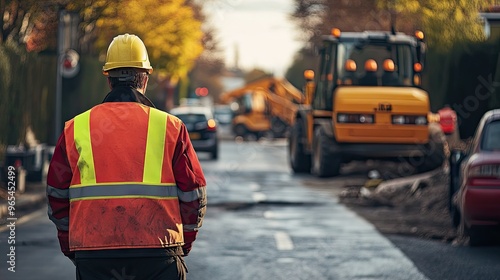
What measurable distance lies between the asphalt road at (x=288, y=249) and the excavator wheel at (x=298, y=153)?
646 cm

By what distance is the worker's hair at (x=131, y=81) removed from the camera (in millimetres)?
5023

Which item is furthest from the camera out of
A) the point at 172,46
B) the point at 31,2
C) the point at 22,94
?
the point at 172,46

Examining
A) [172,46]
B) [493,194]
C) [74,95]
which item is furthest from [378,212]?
[172,46]

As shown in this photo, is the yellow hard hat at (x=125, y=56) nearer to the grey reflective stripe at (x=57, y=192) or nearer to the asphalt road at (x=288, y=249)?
the grey reflective stripe at (x=57, y=192)

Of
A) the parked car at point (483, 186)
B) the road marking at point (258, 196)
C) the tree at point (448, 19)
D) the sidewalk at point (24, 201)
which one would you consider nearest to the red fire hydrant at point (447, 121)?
the road marking at point (258, 196)

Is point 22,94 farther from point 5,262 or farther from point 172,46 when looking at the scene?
point 172,46

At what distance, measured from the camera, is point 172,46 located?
1881 inches

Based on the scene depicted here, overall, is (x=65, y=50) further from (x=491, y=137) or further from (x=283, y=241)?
(x=491, y=137)

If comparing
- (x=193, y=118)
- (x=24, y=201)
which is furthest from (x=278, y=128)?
(x=24, y=201)

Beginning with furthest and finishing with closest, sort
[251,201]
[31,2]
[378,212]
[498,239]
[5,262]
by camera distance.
Result: [31,2], [251,201], [378,212], [498,239], [5,262]

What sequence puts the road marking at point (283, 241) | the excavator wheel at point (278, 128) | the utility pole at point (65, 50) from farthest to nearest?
the excavator wheel at point (278, 128) → the utility pole at point (65, 50) → the road marking at point (283, 241)

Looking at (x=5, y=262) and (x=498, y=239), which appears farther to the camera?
(x=498, y=239)

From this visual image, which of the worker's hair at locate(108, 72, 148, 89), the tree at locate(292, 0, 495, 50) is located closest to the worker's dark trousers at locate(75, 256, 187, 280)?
the worker's hair at locate(108, 72, 148, 89)

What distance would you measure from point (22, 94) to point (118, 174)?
16.6 m
